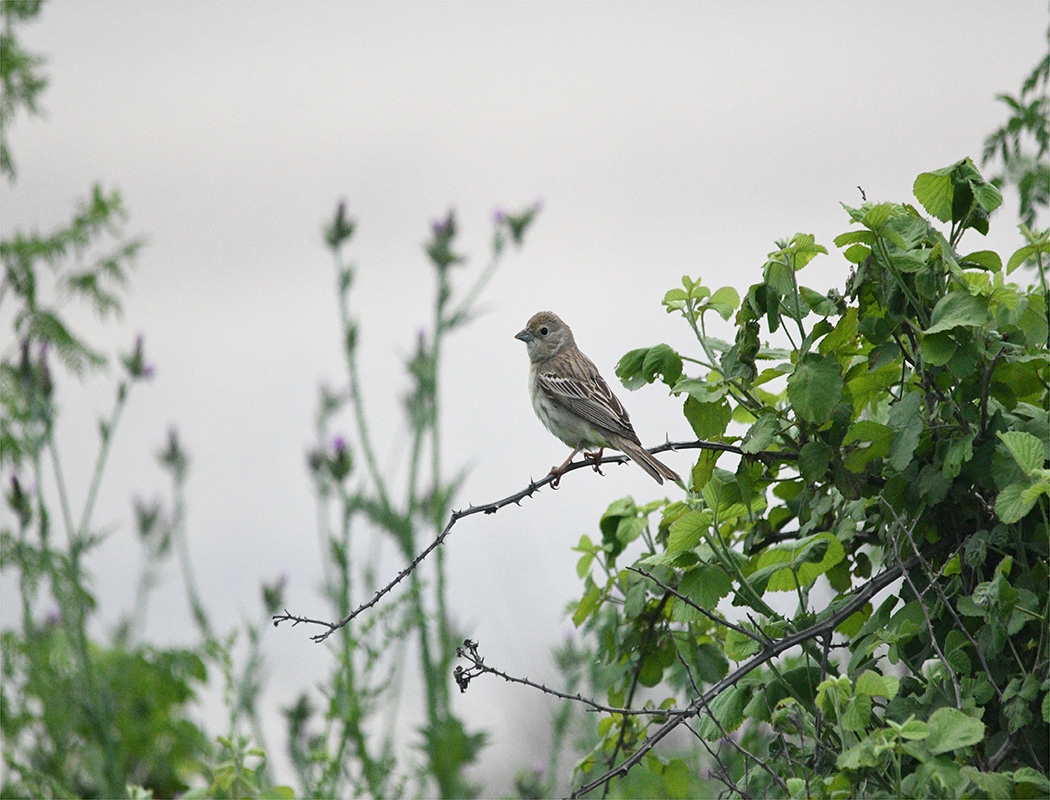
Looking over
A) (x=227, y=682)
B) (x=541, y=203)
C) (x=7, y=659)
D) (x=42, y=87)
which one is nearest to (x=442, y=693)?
(x=227, y=682)

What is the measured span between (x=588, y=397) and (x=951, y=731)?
3161 mm

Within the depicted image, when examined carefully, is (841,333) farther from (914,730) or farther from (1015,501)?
(914,730)

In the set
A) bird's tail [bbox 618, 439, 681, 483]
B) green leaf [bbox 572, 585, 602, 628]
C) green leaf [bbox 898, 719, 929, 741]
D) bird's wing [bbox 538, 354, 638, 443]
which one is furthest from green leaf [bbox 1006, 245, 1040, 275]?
bird's wing [bbox 538, 354, 638, 443]

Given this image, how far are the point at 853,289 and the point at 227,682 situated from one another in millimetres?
2912

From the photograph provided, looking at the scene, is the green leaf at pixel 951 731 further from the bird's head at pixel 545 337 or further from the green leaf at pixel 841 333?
the bird's head at pixel 545 337

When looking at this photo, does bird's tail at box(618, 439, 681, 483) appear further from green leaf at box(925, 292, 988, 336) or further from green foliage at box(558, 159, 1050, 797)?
green leaf at box(925, 292, 988, 336)

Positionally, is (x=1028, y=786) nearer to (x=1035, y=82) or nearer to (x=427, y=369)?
(x=1035, y=82)

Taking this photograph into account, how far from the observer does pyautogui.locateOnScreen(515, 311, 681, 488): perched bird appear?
469 cm

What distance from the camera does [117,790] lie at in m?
4.84

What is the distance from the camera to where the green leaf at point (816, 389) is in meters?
2.04

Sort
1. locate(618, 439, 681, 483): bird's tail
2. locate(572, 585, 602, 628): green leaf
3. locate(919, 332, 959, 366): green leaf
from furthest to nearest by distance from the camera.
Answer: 1. locate(618, 439, 681, 483): bird's tail
2. locate(572, 585, 602, 628): green leaf
3. locate(919, 332, 959, 366): green leaf

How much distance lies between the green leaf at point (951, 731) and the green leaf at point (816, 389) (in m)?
0.57

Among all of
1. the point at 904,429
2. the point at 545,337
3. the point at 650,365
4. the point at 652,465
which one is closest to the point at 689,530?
the point at 650,365

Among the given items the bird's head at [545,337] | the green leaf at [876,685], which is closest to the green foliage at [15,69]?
the bird's head at [545,337]
